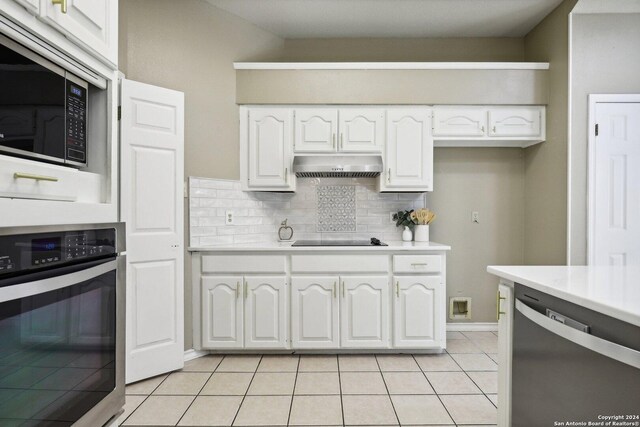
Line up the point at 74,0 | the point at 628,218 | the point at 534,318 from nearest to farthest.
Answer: the point at 74,0 < the point at 534,318 < the point at 628,218

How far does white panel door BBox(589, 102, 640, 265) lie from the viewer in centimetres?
266

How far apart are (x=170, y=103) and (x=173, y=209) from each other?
751 mm

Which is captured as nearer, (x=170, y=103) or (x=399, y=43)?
(x=170, y=103)

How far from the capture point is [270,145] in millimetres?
3043

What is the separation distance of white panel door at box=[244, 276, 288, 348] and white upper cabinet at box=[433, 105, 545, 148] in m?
1.99

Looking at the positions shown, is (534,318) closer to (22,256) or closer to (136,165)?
(22,256)

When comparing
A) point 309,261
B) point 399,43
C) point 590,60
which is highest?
point 399,43

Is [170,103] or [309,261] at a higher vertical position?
[170,103]

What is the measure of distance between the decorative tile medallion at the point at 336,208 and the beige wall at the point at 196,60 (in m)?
0.87

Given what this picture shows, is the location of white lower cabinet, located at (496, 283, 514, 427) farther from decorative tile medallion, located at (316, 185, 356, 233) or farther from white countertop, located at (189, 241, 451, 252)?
decorative tile medallion, located at (316, 185, 356, 233)

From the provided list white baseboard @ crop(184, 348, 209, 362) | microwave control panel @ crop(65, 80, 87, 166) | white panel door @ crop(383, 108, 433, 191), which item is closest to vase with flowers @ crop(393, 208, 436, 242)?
white panel door @ crop(383, 108, 433, 191)

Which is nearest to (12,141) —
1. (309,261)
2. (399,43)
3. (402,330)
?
(309,261)

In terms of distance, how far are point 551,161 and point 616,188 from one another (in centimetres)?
49

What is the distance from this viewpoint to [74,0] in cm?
101
